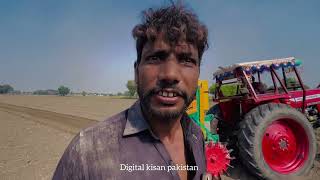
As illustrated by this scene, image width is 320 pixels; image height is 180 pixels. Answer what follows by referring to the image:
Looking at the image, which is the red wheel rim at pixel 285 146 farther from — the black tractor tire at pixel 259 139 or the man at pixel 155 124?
the man at pixel 155 124

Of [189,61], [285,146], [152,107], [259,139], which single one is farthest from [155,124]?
[285,146]

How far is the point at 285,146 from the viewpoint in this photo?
5.27 meters

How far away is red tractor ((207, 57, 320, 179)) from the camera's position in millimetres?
4879

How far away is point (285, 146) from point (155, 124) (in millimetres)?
4337

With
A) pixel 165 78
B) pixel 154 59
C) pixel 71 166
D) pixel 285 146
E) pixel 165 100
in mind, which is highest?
pixel 154 59

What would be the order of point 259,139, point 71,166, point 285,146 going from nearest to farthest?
point 71,166 < point 259,139 < point 285,146

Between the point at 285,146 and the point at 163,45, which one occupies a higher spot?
the point at 163,45

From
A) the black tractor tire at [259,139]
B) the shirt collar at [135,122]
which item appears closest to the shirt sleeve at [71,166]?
the shirt collar at [135,122]

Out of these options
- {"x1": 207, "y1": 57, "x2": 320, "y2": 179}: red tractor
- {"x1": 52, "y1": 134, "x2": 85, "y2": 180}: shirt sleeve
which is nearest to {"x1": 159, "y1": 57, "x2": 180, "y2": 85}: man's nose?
{"x1": 52, "y1": 134, "x2": 85, "y2": 180}: shirt sleeve

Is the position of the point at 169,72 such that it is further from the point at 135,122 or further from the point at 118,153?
the point at 118,153

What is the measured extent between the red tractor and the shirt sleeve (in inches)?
157

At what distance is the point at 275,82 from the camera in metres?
5.59

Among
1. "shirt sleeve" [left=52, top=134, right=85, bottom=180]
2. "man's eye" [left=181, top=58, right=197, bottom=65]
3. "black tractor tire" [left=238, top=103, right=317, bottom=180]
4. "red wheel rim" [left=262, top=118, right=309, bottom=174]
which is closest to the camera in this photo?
"shirt sleeve" [left=52, top=134, right=85, bottom=180]

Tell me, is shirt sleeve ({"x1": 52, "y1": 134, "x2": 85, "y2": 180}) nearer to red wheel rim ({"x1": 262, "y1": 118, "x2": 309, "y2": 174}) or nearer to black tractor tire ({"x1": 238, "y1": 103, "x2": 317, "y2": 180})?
black tractor tire ({"x1": 238, "y1": 103, "x2": 317, "y2": 180})
